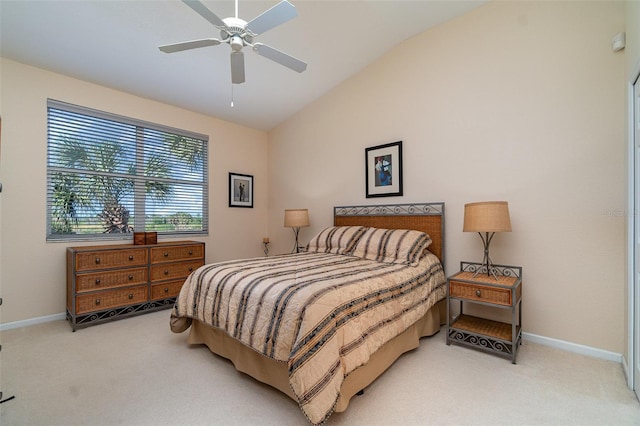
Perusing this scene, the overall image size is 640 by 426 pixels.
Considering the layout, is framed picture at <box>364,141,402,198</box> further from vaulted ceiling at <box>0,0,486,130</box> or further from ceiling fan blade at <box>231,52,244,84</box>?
ceiling fan blade at <box>231,52,244,84</box>

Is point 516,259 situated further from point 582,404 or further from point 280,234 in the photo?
point 280,234

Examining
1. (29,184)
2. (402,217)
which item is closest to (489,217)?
(402,217)

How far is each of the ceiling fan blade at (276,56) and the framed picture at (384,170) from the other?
1.73 metres

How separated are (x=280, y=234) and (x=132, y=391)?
339 centimetres

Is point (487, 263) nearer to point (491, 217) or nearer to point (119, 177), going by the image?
point (491, 217)

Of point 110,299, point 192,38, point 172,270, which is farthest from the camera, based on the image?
point 172,270

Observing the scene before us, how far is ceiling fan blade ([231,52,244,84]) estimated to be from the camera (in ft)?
7.11

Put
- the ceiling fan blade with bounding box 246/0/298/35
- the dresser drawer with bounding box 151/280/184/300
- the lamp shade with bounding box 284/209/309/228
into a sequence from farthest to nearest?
the lamp shade with bounding box 284/209/309/228, the dresser drawer with bounding box 151/280/184/300, the ceiling fan blade with bounding box 246/0/298/35

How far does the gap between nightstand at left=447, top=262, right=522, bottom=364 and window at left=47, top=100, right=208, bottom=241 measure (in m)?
3.67

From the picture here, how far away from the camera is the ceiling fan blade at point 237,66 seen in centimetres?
217

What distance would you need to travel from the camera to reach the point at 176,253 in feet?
12.5

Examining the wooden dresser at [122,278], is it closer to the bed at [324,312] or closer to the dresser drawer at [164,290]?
the dresser drawer at [164,290]

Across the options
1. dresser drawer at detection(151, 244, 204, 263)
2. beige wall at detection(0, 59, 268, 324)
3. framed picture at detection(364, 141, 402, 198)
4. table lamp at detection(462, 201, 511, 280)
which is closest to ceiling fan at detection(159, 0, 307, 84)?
framed picture at detection(364, 141, 402, 198)

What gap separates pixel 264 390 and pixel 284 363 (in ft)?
1.40
